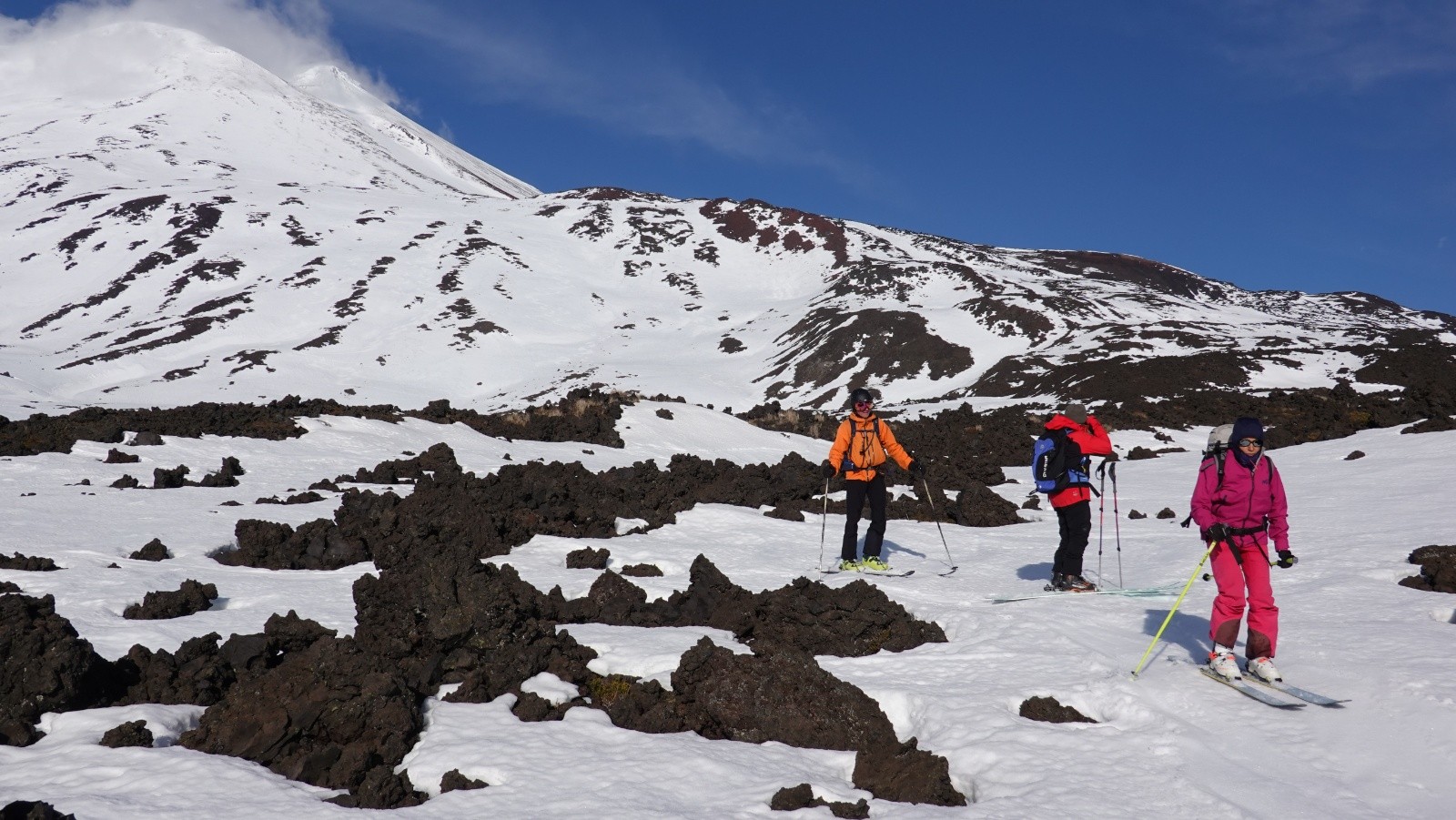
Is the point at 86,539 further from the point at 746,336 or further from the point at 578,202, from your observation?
the point at 578,202

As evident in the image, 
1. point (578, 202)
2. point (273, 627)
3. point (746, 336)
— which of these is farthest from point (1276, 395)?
point (578, 202)

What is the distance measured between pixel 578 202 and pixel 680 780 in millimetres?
131245

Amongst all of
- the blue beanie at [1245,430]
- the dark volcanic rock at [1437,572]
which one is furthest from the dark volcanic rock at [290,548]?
the dark volcanic rock at [1437,572]

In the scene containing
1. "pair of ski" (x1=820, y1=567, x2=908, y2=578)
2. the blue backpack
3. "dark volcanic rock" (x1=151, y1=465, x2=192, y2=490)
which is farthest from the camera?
"dark volcanic rock" (x1=151, y1=465, x2=192, y2=490)

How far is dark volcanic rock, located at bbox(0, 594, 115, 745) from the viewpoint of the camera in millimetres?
4988

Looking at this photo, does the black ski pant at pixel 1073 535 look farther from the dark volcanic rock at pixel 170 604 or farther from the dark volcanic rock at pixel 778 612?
the dark volcanic rock at pixel 170 604

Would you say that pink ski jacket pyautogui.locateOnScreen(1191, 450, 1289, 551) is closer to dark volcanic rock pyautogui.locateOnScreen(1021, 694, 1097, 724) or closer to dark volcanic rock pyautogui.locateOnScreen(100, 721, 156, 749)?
dark volcanic rock pyautogui.locateOnScreen(1021, 694, 1097, 724)

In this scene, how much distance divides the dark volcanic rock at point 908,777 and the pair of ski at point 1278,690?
2213 mm

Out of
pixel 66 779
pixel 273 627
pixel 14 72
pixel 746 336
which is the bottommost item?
pixel 66 779

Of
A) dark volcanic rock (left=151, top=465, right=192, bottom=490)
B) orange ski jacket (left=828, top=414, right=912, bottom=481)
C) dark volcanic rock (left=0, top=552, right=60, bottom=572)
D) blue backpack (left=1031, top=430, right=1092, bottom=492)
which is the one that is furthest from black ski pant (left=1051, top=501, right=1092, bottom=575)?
dark volcanic rock (left=151, top=465, right=192, bottom=490)

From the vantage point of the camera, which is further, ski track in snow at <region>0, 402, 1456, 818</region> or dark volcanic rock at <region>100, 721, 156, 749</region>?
dark volcanic rock at <region>100, 721, 156, 749</region>

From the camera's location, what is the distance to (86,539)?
9500mm

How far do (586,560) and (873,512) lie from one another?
11.4 ft

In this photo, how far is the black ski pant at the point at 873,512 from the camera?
403 inches
